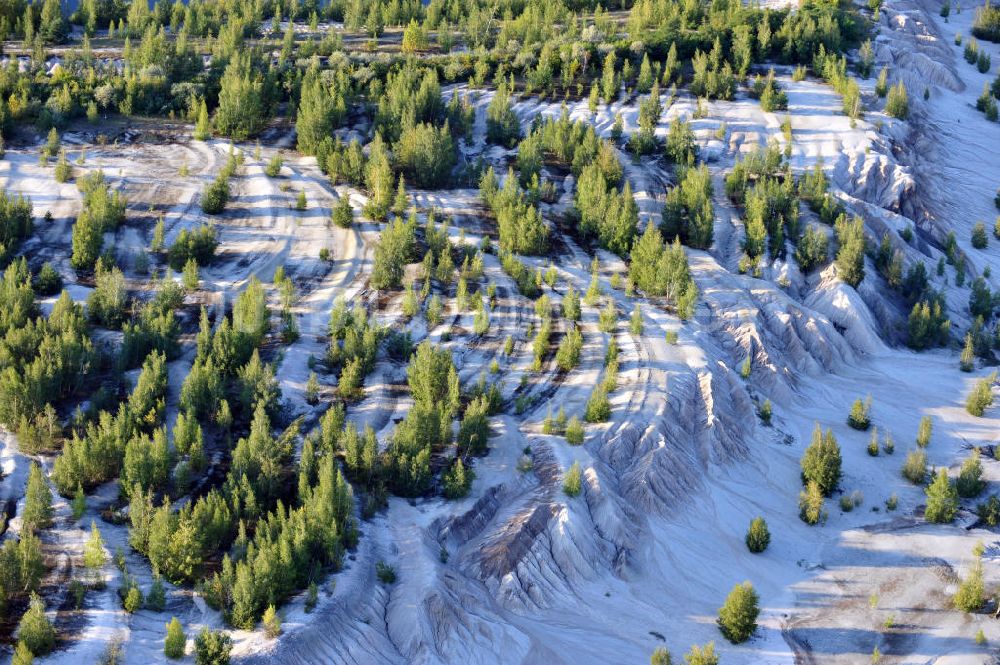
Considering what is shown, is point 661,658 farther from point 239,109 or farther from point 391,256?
point 239,109

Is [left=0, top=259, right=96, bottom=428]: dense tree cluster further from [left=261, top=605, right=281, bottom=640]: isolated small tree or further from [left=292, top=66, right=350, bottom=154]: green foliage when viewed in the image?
[left=292, top=66, right=350, bottom=154]: green foliage

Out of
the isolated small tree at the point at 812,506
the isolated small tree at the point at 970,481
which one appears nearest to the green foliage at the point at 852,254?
the isolated small tree at the point at 970,481

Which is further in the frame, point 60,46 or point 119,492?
point 60,46

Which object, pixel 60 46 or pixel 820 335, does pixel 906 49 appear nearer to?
pixel 820 335

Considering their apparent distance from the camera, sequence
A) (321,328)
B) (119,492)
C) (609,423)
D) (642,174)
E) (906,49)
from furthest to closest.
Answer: (906,49) → (642,174) → (321,328) → (609,423) → (119,492)

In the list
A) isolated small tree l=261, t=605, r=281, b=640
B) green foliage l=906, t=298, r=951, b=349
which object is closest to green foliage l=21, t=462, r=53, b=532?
isolated small tree l=261, t=605, r=281, b=640

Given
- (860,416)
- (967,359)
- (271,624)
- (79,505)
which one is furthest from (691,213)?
(79,505)

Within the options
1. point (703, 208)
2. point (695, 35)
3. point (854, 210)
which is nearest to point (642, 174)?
point (703, 208)
